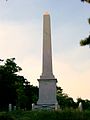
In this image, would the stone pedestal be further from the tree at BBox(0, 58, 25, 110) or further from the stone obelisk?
the tree at BBox(0, 58, 25, 110)

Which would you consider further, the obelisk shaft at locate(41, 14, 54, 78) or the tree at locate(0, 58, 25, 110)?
the tree at locate(0, 58, 25, 110)

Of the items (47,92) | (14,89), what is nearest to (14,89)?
(14,89)

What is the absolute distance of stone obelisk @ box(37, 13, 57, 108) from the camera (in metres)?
42.6

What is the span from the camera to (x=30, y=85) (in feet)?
262

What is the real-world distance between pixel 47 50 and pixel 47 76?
2.45m

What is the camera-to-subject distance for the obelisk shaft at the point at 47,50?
1676 inches

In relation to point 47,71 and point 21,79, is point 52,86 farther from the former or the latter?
point 21,79

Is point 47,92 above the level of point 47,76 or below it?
below

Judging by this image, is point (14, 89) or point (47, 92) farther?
point (14, 89)

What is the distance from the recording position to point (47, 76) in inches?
1705

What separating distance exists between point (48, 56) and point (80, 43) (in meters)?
21.4

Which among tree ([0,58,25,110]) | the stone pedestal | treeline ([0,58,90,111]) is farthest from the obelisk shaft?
tree ([0,58,25,110])

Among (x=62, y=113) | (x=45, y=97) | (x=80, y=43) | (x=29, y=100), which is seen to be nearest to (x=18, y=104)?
(x=29, y=100)

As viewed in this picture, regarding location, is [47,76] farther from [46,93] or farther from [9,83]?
[9,83]
